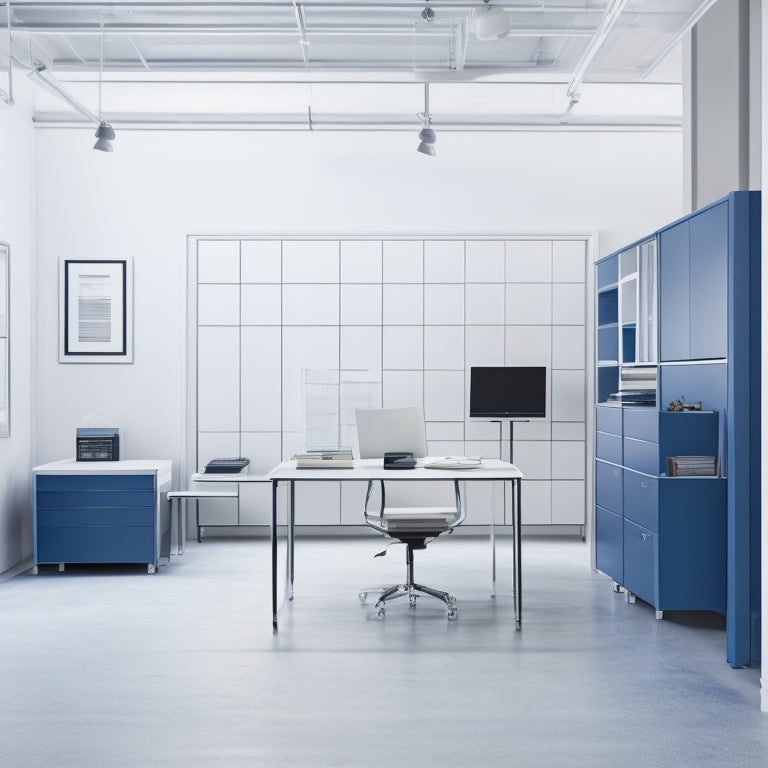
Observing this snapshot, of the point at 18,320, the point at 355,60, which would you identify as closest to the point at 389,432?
the point at 355,60

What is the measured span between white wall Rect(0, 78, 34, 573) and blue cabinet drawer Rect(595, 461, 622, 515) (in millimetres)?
4246

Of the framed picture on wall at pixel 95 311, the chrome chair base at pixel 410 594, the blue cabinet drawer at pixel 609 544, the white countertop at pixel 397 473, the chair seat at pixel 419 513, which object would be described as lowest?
the chrome chair base at pixel 410 594

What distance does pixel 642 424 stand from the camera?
4.95 m

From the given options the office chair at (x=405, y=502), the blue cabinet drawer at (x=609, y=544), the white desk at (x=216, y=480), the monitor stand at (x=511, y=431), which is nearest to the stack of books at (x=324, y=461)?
the office chair at (x=405, y=502)

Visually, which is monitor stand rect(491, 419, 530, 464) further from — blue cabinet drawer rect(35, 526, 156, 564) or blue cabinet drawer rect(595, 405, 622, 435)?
blue cabinet drawer rect(35, 526, 156, 564)

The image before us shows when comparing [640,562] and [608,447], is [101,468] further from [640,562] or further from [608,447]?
[640,562]

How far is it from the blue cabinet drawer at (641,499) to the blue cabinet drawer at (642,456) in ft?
0.13

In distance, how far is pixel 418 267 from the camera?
727cm

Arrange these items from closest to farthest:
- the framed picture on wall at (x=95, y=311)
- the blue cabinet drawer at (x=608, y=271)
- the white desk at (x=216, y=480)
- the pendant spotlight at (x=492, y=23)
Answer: the pendant spotlight at (x=492, y=23) < the blue cabinet drawer at (x=608, y=271) < the white desk at (x=216, y=480) < the framed picture on wall at (x=95, y=311)

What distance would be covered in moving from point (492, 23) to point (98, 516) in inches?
165

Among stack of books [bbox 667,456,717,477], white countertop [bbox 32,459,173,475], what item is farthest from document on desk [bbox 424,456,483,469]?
white countertop [bbox 32,459,173,475]

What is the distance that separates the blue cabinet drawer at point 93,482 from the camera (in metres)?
6.11

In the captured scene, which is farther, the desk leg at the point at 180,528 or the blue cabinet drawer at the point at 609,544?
the desk leg at the point at 180,528

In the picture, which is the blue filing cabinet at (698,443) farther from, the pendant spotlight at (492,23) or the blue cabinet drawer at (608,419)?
the pendant spotlight at (492,23)
